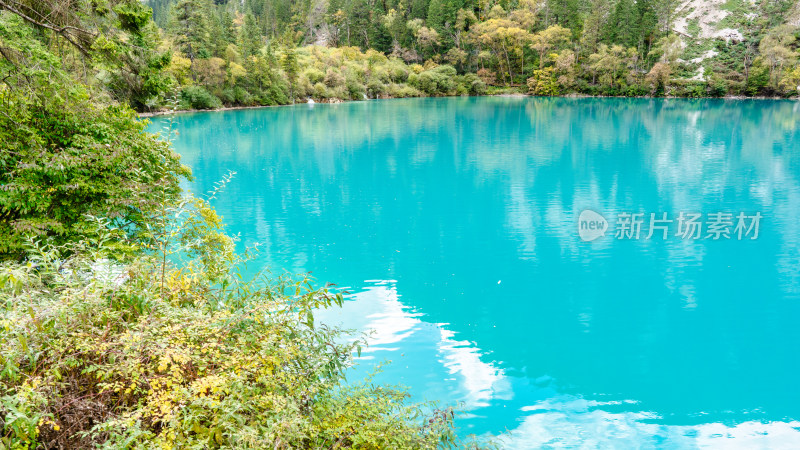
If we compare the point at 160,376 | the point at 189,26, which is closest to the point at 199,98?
the point at 189,26

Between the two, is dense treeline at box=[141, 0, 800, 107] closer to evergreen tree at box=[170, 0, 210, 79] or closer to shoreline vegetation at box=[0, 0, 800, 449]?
evergreen tree at box=[170, 0, 210, 79]

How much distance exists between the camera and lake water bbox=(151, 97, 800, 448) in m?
7.04

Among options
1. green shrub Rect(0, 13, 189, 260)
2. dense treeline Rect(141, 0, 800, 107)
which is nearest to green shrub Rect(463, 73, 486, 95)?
dense treeline Rect(141, 0, 800, 107)

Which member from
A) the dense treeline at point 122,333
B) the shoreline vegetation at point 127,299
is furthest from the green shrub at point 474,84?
Answer: the dense treeline at point 122,333

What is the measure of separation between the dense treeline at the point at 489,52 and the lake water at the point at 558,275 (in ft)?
108

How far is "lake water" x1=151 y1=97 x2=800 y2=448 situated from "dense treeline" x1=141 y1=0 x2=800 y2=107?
32990 millimetres

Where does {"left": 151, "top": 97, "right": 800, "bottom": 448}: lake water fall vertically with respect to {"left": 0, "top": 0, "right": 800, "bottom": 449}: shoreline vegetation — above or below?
below

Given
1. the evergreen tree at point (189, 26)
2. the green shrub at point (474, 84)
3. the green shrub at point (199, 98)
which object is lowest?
the green shrub at point (199, 98)

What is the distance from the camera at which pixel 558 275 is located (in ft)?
37.7

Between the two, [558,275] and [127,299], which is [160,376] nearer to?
[127,299]

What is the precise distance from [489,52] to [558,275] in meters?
75.1

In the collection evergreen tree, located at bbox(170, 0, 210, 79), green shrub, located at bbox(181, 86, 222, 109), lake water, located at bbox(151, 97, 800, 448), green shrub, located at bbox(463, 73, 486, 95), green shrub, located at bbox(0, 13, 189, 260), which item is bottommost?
lake water, located at bbox(151, 97, 800, 448)

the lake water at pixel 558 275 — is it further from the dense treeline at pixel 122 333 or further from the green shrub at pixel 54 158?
the green shrub at pixel 54 158

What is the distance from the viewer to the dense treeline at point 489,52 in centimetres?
5581
